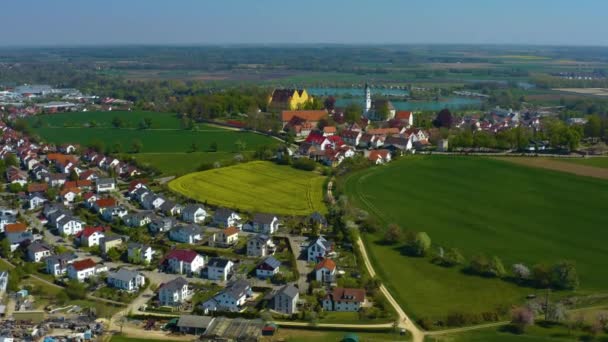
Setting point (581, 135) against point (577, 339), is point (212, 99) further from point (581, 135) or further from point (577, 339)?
point (577, 339)

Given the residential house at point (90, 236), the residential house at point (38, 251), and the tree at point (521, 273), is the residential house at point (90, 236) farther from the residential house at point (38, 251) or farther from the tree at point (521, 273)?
the tree at point (521, 273)

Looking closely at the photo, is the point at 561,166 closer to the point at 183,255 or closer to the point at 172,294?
the point at 183,255

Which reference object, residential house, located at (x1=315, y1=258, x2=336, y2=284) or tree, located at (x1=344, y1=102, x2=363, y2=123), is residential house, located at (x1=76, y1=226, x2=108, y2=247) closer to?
residential house, located at (x1=315, y1=258, x2=336, y2=284)

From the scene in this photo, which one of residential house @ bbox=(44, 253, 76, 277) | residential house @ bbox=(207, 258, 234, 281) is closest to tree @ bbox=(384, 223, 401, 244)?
residential house @ bbox=(207, 258, 234, 281)

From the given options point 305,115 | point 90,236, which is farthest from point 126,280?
point 305,115

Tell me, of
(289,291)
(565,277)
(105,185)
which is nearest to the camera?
(289,291)

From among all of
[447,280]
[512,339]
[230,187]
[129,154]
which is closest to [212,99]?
[129,154]

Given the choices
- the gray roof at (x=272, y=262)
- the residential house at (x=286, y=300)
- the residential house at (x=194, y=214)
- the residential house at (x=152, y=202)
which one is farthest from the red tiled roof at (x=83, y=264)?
the residential house at (x=152, y=202)
